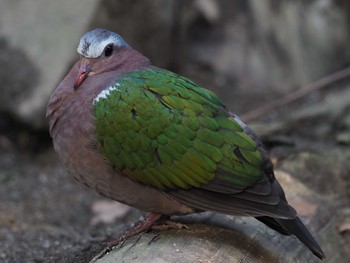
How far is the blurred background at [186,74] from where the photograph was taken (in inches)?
166

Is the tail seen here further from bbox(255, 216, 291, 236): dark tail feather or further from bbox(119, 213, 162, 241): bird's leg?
bbox(119, 213, 162, 241): bird's leg

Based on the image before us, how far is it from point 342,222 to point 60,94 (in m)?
1.58

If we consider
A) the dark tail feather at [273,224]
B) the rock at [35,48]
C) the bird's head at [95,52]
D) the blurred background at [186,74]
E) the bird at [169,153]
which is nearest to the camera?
the bird at [169,153]

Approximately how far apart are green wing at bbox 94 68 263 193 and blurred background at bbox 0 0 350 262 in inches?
25.1

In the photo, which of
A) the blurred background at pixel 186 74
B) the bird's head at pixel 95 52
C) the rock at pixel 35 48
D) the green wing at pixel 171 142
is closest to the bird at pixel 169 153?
the green wing at pixel 171 142

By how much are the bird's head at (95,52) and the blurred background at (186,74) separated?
34.5 inches

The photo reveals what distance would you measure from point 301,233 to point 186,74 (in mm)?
3605

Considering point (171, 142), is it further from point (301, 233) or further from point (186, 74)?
point (186, 74)

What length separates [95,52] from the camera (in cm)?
336

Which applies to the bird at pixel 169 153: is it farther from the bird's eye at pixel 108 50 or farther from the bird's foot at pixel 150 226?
the bird's eye at pixel 108 50

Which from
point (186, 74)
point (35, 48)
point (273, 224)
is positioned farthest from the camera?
point (186, 74)

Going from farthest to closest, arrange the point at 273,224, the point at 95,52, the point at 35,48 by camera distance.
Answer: the point at 35,48 < the point at 95,52 < the point at 273,224

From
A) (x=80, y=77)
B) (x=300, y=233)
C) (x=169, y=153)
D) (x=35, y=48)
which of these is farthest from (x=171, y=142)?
(x=35, y=48)

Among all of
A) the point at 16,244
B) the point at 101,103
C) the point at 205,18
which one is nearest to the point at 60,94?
the point at 101,103
